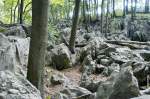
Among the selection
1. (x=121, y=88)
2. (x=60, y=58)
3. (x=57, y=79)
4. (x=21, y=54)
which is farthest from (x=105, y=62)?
(x=121, y=88)

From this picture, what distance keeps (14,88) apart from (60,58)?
10717 mm

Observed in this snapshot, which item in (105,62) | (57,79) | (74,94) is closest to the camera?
(74,94)

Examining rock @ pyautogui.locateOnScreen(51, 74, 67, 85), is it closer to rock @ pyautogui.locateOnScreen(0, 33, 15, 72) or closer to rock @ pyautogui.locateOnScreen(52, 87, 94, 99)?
rock @ pyautogui.locateOnScreen(0, 33, 15, 72)

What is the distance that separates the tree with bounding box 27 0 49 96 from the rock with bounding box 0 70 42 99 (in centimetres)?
253

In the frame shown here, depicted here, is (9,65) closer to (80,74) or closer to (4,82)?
(4,82)

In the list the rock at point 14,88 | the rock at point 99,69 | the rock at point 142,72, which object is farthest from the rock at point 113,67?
the rock at point 14,88

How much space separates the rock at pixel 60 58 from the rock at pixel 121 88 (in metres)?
8.50

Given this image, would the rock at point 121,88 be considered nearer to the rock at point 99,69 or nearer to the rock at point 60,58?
the rock at point 99,69

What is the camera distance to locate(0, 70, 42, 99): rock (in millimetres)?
4379

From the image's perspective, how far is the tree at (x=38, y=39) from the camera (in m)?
7.38

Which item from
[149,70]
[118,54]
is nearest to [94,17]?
[118,54]

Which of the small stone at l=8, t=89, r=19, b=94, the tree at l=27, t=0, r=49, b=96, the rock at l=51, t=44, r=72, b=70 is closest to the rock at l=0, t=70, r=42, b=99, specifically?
the small stone at l=8, t=89, r=19, b=94

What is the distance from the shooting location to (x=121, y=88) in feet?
21.3

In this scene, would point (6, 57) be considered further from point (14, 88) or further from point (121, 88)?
point (14, 88)
